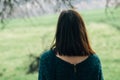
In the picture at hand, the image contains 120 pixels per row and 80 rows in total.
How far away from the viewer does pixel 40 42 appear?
2234 cm

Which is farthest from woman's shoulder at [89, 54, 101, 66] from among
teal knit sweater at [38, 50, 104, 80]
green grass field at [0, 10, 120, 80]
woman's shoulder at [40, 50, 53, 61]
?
green grass field at [0, 10, 120, 80]

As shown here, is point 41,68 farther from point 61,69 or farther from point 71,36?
point 71,36

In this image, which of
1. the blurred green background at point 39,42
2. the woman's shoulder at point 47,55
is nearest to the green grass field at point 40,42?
the blurred green background at point 39,42

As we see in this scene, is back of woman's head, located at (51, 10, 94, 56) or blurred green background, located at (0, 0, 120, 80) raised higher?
blurred green background, located at (0, 0, 120, 80)

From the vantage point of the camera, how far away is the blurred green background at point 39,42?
18203mm

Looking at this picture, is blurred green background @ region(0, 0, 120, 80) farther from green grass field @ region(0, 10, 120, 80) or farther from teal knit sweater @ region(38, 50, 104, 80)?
teal knit sweater @ region(38, 50, 104, 80)

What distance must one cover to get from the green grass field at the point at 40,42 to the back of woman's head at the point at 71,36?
11.7 meters

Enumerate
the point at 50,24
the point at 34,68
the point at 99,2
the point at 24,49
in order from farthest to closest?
the point at 99,2, the point at 50,24, the point at 24,49, the point at 34,68

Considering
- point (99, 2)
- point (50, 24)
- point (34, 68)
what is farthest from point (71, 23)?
point (99, 2)

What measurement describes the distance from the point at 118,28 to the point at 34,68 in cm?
600

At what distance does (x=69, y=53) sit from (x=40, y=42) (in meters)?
18.4

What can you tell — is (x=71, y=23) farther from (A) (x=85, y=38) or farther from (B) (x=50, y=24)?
(B) (x=50, y=24)

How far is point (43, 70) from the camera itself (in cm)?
397

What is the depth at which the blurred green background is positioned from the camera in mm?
18203
